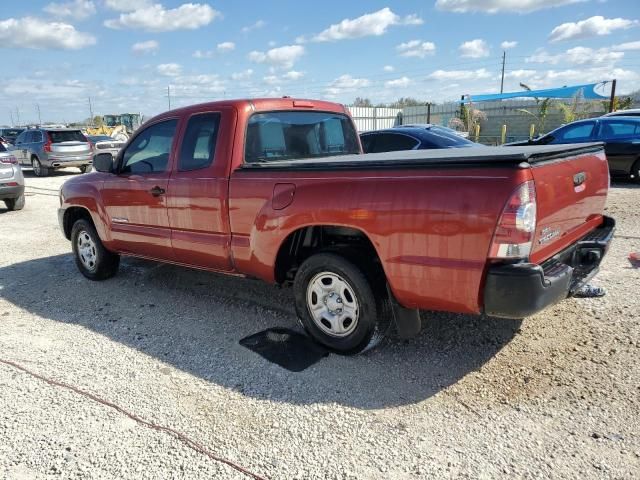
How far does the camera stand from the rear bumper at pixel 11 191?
10383mm

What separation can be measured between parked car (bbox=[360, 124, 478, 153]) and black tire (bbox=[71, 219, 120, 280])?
5.21 m

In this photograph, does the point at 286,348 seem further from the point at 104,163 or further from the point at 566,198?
the point at 104,163

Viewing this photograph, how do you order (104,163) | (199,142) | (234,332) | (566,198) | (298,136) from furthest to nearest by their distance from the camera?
(104,163)
(298,136)
(199,142)
(234,332)
(566,198)

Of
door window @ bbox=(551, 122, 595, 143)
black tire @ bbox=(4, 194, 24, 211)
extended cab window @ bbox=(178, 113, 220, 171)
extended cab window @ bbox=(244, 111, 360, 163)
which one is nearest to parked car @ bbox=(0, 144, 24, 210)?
black tire @ bbox=(4, 194, 24, 211)

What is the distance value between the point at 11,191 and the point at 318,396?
9754 mm

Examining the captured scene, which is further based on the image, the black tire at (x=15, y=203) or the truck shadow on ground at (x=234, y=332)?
the black tire at (x=15, y=203)

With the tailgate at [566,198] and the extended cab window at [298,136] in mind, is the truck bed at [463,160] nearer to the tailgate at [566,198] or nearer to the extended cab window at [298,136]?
the tailgate at [566,198]

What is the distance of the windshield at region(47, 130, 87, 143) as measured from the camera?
17.9 m

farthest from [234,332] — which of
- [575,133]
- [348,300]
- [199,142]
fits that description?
[575,133]

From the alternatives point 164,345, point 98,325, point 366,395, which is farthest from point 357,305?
point 98,325

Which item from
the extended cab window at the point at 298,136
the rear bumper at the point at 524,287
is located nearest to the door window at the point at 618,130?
the extended cab window at the point at 298,136

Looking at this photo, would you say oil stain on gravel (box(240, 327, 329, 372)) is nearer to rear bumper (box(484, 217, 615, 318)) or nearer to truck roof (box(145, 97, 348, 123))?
rear bumper (box(484, 217, 615, 318))

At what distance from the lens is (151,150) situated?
196 inches

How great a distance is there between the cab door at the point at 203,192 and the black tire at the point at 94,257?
1.48 metres
